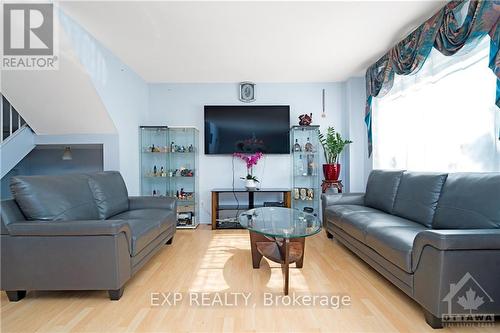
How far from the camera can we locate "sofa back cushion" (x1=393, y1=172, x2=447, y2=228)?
2225mm

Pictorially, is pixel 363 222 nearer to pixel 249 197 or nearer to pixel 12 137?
pixel 249 197

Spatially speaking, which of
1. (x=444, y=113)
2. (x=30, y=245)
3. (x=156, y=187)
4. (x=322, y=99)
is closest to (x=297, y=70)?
(x=322, y=99)

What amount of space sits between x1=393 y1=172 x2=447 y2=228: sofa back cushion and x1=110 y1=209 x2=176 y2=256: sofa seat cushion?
8.18 feet

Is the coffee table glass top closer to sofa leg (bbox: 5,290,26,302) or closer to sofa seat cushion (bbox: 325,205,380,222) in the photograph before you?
sofa seat cushion (bbox: 325,205,380,222)

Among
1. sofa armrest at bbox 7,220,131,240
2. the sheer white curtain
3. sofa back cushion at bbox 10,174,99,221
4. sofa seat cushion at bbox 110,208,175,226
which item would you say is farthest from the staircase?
the sheer white curtain

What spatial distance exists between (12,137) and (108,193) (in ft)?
5.47

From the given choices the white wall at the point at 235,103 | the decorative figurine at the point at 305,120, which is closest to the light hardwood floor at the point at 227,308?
the white wall at the point at 235,103

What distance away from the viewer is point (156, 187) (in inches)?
164

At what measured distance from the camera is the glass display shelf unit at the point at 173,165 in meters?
4.06

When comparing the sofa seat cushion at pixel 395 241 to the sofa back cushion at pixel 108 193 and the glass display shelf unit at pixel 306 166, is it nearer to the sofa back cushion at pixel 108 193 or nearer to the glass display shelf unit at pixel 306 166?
the glass display shelf unit at pixel 306 166

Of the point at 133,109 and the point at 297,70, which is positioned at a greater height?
the point at 297,70

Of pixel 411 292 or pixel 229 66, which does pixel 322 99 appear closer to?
pixel 229 66

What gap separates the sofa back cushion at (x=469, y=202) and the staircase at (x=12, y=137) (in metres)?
4.64

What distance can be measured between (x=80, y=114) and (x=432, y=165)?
13.6 feet
